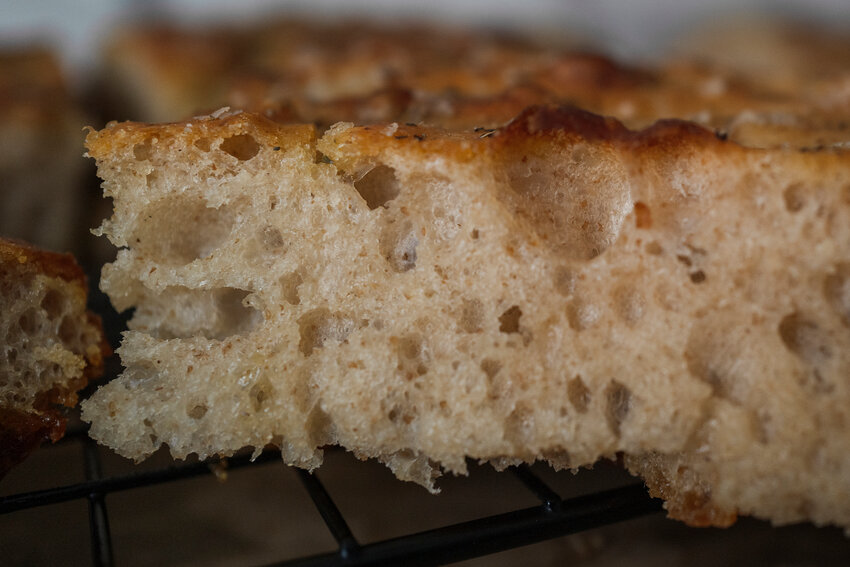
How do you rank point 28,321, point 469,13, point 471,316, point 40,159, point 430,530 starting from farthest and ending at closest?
point 469,13
point 40,159
point 28,321
point 471,316
point 430,530

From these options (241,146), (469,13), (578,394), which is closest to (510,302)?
(578,394)

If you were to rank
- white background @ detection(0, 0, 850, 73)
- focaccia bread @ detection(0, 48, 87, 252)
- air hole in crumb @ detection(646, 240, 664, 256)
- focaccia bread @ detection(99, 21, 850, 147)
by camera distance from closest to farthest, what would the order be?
air hole in crumb @ detection(646, 240, 664, 256), focaccia bread @ detection(99, 21, 850, 147), focaccia bread @ detection(0, 48, 87, 252), white background @ detection(0, 0, 850, 73)

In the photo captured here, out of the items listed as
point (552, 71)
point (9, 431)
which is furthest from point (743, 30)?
point (9, 431)

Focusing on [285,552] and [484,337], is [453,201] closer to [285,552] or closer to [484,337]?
[484,337]

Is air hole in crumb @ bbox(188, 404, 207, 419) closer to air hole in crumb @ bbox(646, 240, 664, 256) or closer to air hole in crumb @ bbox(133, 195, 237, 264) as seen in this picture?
air hole in crumb @ bbox(133, 195, 237, 264)

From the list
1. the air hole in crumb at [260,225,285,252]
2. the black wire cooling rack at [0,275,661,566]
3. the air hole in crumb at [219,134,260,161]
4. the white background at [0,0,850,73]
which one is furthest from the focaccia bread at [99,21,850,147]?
the black wire cooling rack at [0,275,661,566]

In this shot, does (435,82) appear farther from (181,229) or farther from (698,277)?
(698,277)

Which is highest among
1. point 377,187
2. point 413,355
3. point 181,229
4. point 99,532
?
point 377,187
